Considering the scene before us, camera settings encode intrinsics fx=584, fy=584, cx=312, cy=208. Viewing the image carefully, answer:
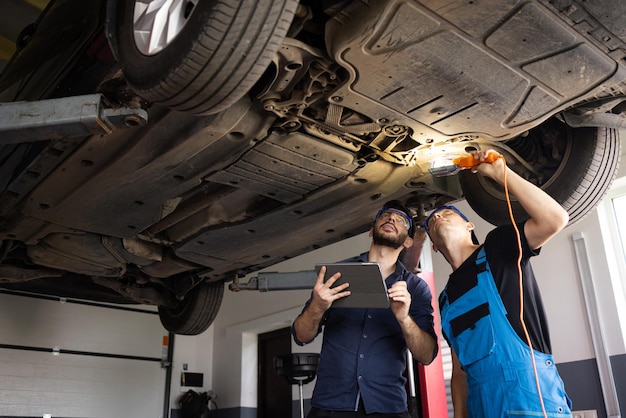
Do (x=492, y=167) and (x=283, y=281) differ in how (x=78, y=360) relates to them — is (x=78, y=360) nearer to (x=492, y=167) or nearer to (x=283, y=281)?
(x=283, y=281)

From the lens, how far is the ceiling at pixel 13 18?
4668 millimetres

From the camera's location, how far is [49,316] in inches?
249

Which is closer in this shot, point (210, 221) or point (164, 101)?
point (164, 101)

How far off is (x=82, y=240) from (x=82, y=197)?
0.58 meters

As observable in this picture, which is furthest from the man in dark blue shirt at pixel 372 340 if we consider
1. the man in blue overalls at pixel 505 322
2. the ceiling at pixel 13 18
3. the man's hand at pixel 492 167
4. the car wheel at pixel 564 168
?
the ceiling at pixel 13 18

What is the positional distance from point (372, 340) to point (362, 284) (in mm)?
303

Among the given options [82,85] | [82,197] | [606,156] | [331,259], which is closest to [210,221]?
[82,197]

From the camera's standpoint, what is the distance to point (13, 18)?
488 cm

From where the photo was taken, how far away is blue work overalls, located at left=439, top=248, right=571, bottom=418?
1648 millimetres

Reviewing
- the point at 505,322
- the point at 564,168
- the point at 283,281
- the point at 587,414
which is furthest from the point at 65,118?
the point at 587,414

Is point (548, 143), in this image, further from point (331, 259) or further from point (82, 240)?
point (331, 259)

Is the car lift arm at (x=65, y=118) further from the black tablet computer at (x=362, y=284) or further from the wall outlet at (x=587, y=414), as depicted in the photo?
the wall outlet at (x=587, y=414)

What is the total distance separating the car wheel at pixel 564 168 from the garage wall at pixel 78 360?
16.8 feet

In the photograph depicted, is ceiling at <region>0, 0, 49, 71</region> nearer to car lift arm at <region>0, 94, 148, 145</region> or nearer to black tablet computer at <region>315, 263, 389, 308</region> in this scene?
car lift arm at <region>0, 94, 148, 145</region>
